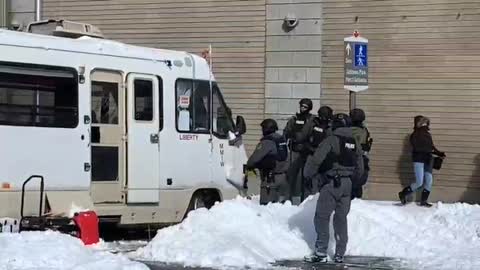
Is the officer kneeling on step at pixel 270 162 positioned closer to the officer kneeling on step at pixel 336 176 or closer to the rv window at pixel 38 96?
the officer kneeling on step at pixel 336 176

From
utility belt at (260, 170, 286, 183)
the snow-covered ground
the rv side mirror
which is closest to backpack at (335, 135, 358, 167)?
the snow-covered ground

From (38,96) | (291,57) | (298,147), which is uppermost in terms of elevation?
(291,57)

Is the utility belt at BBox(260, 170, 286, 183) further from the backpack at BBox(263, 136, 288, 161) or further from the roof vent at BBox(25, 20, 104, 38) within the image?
the roof vent at BBox(25, 20, 104, 38)

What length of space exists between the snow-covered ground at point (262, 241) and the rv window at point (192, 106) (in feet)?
5.75

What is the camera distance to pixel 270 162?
12.9 m

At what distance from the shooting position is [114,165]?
12477 mm

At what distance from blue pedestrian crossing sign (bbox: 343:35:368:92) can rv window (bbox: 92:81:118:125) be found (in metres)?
4.26

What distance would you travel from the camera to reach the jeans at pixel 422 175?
16.2 meters

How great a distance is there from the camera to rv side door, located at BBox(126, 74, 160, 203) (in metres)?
12.6

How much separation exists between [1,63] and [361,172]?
15.8 ft

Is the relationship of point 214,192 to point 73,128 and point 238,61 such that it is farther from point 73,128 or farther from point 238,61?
point 238,61

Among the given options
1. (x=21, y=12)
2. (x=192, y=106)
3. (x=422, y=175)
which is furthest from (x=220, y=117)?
(x=21, y=12)

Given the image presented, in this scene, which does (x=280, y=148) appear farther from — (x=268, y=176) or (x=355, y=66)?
(x=355, y=66)

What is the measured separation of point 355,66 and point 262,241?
469cm
